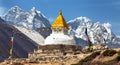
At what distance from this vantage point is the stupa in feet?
269

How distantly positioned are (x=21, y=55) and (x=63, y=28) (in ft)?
362

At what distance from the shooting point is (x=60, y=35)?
83625 mm

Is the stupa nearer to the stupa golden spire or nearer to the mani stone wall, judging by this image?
the stupa golden spire

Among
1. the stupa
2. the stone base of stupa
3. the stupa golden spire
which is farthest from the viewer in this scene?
the stupa golden spire

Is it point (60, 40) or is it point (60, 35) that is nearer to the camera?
point (60, 40)

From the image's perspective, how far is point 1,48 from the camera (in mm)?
186750

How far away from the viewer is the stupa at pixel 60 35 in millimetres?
82050

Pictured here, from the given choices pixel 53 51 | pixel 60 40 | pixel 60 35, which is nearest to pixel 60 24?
pixel 60 35

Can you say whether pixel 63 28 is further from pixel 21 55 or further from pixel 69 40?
pixel 21 55

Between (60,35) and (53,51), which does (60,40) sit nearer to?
(60,35)

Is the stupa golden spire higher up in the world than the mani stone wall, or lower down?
higher up

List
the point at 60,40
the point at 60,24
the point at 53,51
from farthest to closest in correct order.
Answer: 1. the point at 60,24
2. the point at 60,40
3. the point at 53,51

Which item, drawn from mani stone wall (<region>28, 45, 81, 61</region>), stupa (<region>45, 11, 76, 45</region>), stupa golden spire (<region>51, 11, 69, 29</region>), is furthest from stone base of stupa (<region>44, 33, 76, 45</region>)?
stupa golden spire (<region>51, 11, 69, 29</region>)

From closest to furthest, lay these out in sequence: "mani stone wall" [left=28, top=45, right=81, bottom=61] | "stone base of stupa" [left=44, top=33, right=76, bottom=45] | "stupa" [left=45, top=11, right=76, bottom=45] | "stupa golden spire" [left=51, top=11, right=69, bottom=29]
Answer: "mani stone wall" [left=28, top=45, right=81, bottom=61], "stone base of stupa" [left=44, top=33, right=76, bottom=45], "stupa" [left=45, top=11, right=76, bottom=45], "stupa golden spire" [left=51, top=11, right=69, bottom=29]
